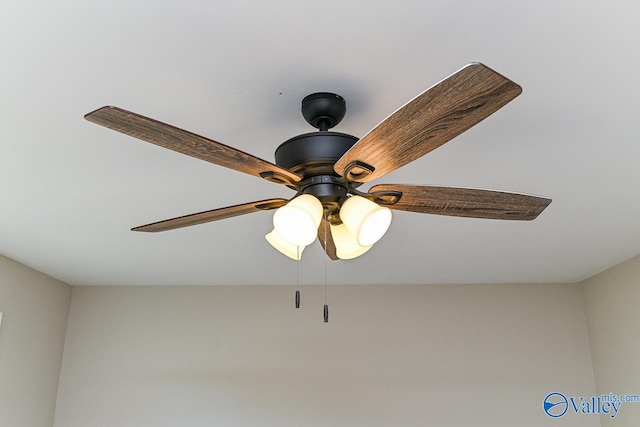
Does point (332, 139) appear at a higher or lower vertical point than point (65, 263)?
lower

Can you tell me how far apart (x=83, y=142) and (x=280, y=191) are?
0.74m

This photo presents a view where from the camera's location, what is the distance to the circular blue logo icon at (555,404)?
3662mm

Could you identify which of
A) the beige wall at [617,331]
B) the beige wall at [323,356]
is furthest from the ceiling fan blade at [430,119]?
the beige wall at [323,356]

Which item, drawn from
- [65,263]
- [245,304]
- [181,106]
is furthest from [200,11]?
[245,304]

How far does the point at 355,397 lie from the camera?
373 centimetres

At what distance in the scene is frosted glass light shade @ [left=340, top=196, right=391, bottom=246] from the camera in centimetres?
127

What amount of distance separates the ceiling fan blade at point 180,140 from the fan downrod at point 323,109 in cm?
26

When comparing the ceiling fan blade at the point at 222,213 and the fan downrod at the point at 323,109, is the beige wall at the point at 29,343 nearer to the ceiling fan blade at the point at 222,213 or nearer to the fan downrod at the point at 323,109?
the ceiling fan blade at the point at 222,213

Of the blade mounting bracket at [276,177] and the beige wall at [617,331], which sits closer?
the blade mounting bracket at [276,177]

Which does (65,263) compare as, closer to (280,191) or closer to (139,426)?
(139,426)

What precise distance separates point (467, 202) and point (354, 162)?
37 centimetres

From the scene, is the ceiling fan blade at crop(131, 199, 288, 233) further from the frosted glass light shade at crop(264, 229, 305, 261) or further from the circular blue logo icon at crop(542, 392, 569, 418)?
the circular blue logo icon at crop(542, 392, 569, 418)

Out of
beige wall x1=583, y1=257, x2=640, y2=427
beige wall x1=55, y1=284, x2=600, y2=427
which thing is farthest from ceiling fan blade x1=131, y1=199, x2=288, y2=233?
beige wall x1=583, y1=257, x2=640, y2=427

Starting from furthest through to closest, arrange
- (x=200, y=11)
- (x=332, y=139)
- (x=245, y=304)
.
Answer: (x=245, y=304)
(x=332, y=139)
(x=200, y=11)
